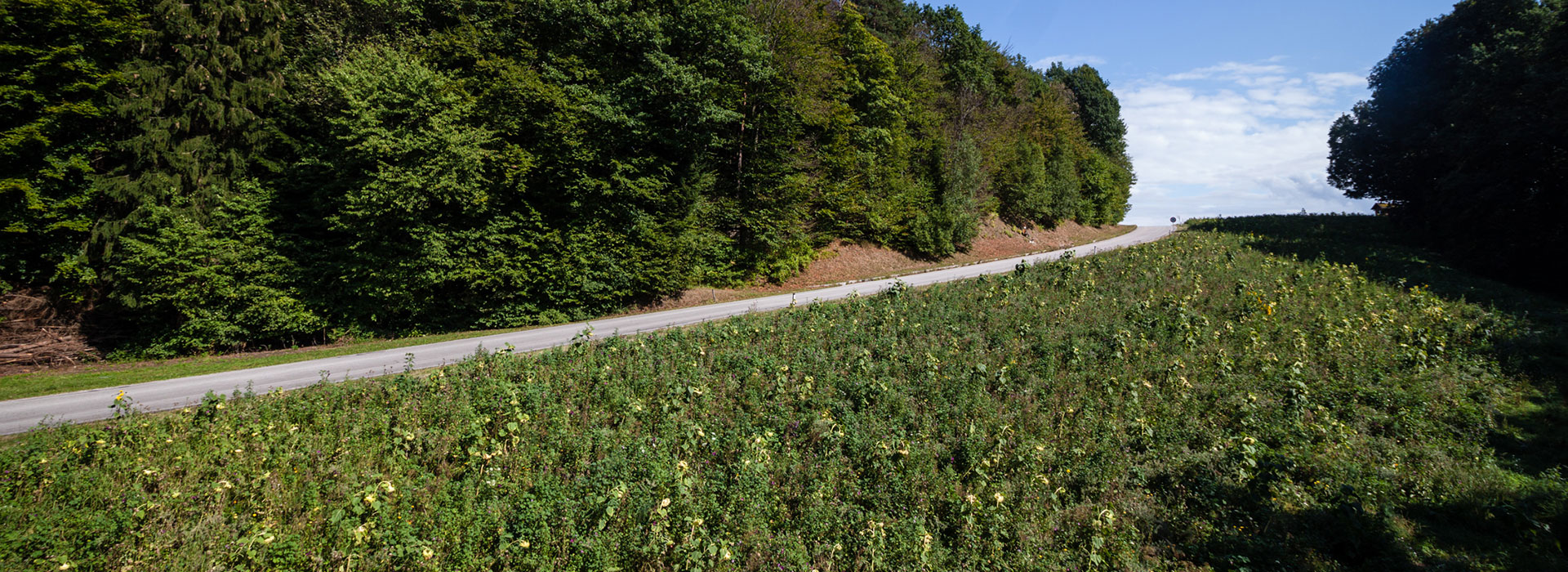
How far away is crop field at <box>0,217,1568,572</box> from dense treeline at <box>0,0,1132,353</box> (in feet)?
31.5

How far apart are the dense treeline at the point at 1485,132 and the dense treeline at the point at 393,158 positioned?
1095 inches

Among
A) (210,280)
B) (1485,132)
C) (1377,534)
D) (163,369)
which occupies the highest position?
(1485,132)

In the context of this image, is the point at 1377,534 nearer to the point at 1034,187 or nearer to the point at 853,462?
the point at 853,462

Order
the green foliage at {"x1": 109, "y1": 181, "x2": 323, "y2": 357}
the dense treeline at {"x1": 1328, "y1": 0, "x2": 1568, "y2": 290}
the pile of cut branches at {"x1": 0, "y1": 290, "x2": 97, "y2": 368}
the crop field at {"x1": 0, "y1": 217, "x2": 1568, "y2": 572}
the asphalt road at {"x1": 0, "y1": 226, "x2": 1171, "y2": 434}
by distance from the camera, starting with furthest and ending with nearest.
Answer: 1. the dense treeline at {"x1": 1328, "y1": 0, "x2": 1568, "y2": 290}
2. the green foliage at {"x1": 109, "y1": 181, "x2": 323, "y2": 357}
3. the pile of cut branches at {"x1": 0, "y1": 290, "x2": 97, "y2": 368}
4. the asphalt road at {"x1": 0, "y1": 226, "x2": 1171, "y2": 434}
5. the crop field at {"x1": 0, "y1": 217, "x2": 1568, "y2": 572}

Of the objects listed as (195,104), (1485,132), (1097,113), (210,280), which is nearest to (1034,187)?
(1485,132)

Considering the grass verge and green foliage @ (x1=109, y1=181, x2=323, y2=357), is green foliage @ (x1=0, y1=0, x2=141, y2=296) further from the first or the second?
the grass verge

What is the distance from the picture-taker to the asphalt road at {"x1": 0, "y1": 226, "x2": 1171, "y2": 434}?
32.2 feet

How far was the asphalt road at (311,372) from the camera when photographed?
32.2ft

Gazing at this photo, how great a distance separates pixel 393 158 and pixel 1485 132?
42.8 meters

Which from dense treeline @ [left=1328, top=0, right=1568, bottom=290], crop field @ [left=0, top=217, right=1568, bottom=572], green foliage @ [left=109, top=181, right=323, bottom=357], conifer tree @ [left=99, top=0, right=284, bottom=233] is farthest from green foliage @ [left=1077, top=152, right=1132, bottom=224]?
conifer tree @ [left=99, top=0, right=284, bottom=233]

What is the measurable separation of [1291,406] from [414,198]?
23.2 m

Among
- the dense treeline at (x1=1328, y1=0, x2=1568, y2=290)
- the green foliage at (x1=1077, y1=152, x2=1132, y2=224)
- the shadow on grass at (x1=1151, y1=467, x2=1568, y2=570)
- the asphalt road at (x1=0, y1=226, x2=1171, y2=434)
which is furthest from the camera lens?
the green foliage at (x1=1077, y1=152, x2=1132, y2=224)

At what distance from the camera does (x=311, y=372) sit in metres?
12.2

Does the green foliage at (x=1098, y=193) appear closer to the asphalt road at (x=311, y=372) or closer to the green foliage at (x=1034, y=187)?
the green foliage at (x=1034, y=187)
